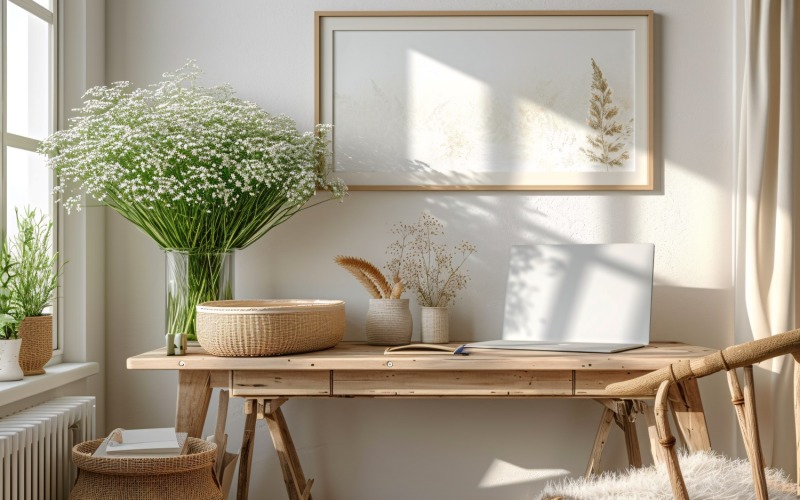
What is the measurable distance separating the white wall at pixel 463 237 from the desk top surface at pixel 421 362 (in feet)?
1.78

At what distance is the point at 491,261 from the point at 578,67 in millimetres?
801

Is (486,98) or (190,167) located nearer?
(190,167)

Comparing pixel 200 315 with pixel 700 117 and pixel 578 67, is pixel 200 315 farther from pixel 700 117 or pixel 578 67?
pixel 700 117

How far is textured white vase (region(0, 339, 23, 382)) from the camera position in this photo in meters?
2.15

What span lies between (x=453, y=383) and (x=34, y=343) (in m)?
1.30

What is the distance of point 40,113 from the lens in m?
2.52

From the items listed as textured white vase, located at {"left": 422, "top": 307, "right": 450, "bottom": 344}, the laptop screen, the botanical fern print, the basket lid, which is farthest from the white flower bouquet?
the botanical fern print

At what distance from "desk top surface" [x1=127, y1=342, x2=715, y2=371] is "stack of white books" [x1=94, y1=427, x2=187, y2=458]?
19cm

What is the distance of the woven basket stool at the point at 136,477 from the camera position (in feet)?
6.48

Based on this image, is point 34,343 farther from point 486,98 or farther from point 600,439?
point 600,439

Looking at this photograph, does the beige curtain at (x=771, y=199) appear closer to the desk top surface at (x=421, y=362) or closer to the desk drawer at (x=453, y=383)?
the desk top surface at (x=421, y=362)

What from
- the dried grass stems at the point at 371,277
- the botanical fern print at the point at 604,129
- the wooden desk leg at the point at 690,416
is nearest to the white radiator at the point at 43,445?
the dried grass stems at the point at 371,277

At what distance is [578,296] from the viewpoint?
2.56m

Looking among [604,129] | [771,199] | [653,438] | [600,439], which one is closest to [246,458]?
[600,439]
